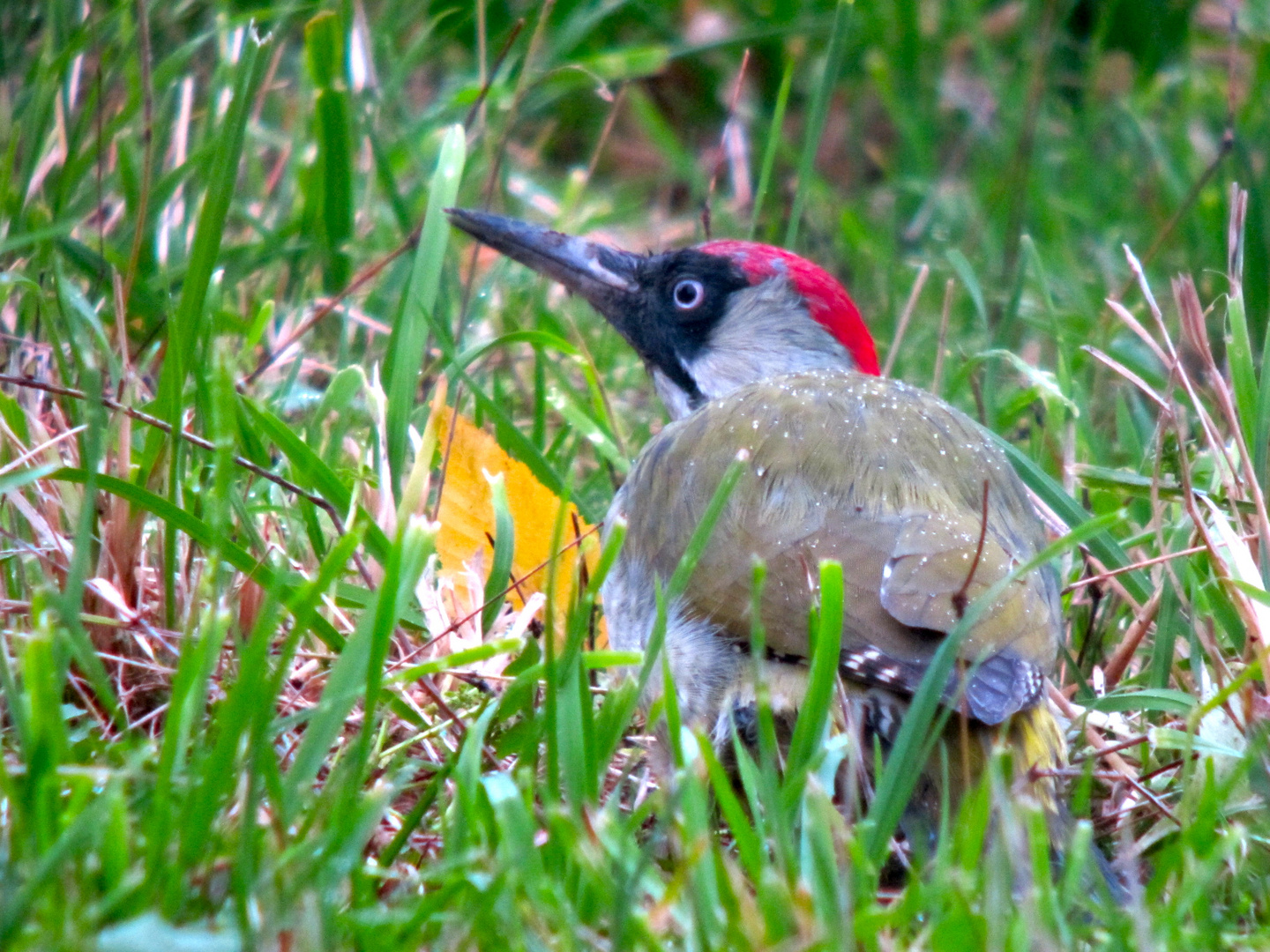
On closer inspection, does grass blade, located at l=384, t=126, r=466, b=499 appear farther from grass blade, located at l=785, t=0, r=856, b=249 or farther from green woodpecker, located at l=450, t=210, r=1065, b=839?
grass blade, located at l=785, t=0, r=856, b=249

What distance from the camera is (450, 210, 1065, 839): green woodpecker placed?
2207 millimetres

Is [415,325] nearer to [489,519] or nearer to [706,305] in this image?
[489,519]

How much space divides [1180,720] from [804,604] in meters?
0.65

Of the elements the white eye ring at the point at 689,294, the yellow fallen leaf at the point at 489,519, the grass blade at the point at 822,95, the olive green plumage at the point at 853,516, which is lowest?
the yellow fallen leaf at the point at 489,519

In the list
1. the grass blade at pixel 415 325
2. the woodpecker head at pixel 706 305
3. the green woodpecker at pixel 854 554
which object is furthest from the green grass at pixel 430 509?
Result: the woodpecker head at pixel 706 305

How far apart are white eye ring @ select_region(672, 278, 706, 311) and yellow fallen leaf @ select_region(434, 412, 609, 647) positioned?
2.96ft

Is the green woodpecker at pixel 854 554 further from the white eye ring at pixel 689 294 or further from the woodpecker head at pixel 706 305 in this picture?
→ the white eye ring at pixel 689 294

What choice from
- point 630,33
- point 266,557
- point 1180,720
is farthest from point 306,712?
point 630,33

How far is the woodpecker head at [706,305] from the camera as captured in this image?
3576 mm

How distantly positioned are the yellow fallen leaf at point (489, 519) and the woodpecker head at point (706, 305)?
0.86 m

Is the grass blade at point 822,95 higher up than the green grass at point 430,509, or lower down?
higher up

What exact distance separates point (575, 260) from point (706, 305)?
1.07ft

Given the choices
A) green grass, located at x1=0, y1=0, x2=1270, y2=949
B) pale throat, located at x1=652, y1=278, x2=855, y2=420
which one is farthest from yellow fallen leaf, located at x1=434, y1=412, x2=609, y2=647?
pale throat, located at x1=652, y1=278, x2=855, y2=420

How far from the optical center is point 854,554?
2.38 m
